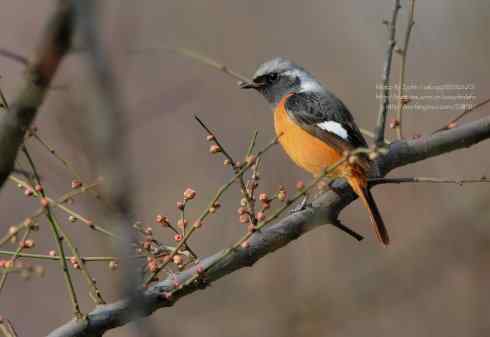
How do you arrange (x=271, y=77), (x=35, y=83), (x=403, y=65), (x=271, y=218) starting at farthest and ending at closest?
(x=271, y=77), (x=403, y=65), (x=271, y=218), (x=35, y=83)

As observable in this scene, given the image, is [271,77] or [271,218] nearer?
[271,218]

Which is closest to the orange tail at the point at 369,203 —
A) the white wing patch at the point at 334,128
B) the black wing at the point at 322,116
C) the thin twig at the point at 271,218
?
the black wing at the point at 322,116

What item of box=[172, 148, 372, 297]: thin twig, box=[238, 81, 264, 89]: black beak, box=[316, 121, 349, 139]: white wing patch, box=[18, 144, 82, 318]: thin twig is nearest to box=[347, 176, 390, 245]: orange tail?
box=[316, 121, 349, 139]: white wing patch

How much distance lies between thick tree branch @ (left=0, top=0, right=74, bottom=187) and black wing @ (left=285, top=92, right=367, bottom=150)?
2.97m

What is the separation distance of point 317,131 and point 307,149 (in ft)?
0.48

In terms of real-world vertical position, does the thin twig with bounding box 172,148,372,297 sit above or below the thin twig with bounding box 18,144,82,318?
below

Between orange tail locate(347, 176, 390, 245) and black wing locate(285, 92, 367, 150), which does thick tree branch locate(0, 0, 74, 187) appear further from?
black wing locate(285, 92, 367, 150)

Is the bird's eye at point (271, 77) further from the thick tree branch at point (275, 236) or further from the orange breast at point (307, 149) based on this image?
the thick tree branch at point (275, 236)

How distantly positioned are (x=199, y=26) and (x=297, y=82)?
12.1ft

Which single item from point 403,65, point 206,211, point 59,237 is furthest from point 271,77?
point 59,237

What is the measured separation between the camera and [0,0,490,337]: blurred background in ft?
10.3

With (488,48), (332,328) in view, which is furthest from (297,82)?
(332,328)

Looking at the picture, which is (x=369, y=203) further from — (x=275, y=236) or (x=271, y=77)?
(x=271, y=77)

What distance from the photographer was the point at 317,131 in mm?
4680
